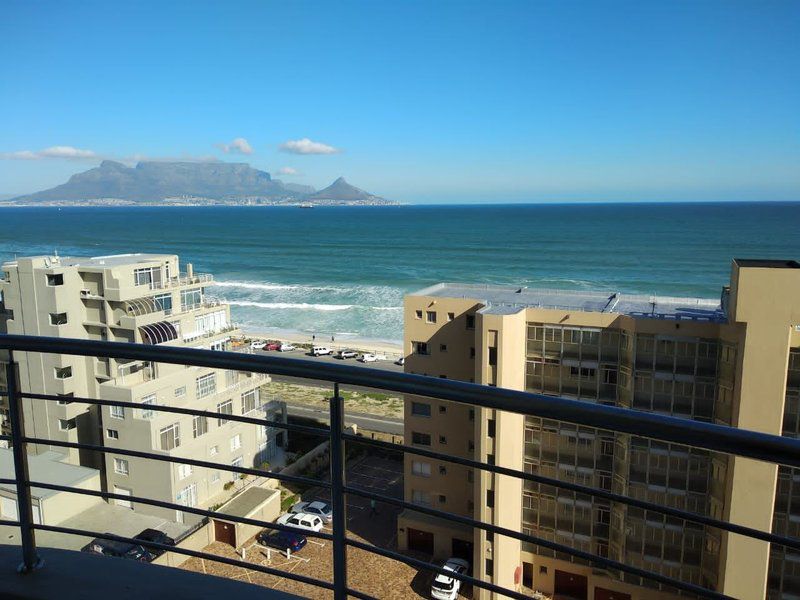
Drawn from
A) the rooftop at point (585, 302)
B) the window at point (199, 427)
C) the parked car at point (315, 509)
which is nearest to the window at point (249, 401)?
the window at point (199, 427)

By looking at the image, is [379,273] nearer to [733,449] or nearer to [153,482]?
[153,482]

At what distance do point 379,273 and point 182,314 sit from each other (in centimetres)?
3945

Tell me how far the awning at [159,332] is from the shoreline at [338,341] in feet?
49.9

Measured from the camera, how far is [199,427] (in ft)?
49.2

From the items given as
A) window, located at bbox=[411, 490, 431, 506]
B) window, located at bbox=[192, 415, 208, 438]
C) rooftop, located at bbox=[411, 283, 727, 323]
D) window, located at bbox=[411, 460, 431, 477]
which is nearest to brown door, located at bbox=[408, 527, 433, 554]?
window, located at bbox=[411, 490, 431, 506]

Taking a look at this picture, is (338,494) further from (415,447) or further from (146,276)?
(146,276)

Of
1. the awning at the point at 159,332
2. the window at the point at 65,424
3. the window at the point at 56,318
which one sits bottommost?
the window at the point at 65,424

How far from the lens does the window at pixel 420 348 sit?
14328 mm

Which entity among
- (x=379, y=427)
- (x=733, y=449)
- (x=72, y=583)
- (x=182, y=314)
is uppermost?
(x=733, y=449)

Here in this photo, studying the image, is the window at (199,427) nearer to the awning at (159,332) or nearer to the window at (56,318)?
the awning at (159,332)

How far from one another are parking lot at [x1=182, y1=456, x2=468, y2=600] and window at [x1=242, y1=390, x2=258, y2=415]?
2968 mm

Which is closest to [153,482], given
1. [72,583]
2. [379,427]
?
[379,427]

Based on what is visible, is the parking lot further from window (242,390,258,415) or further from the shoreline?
the shoreline

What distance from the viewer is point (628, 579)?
11680 mm
